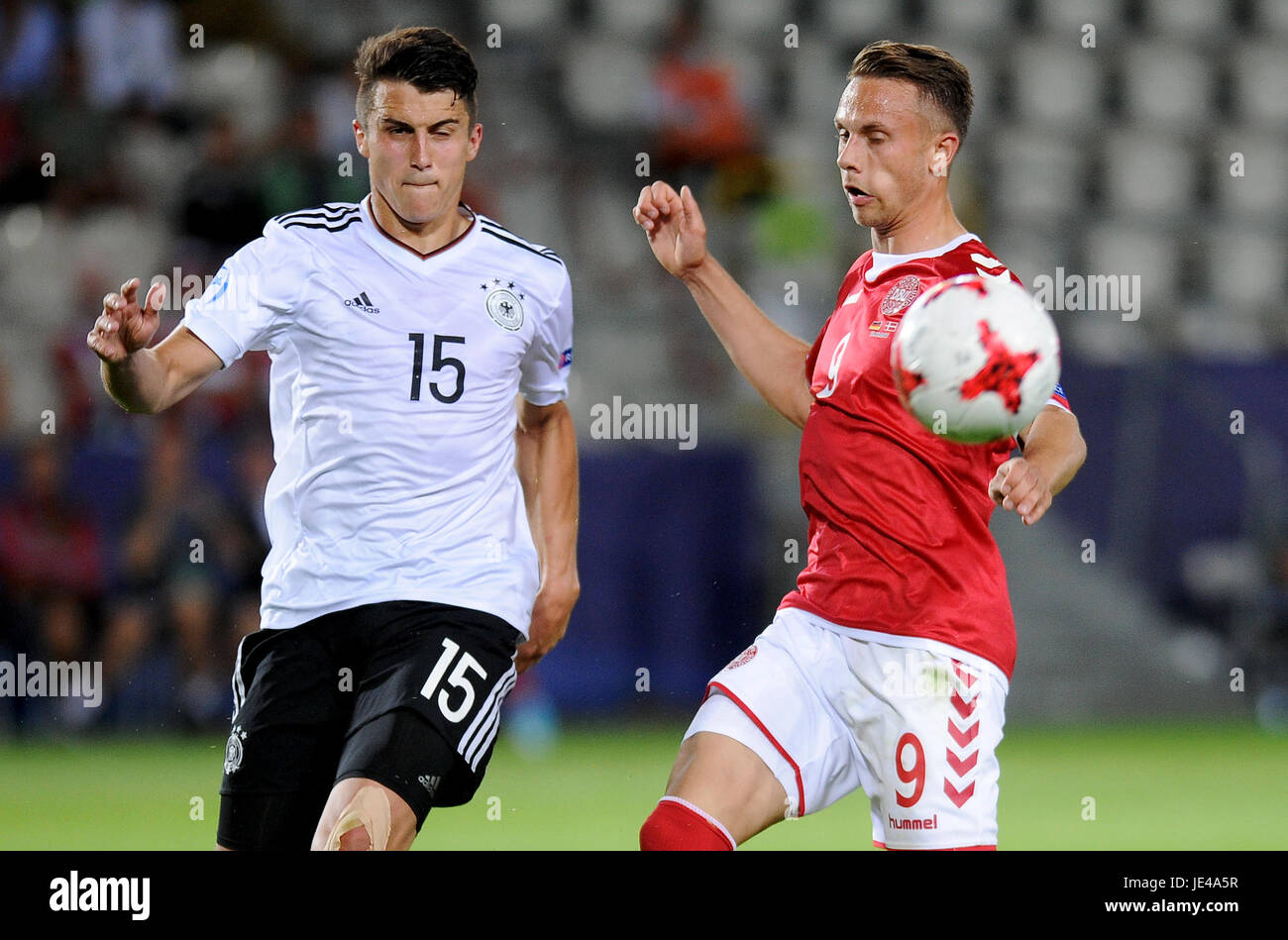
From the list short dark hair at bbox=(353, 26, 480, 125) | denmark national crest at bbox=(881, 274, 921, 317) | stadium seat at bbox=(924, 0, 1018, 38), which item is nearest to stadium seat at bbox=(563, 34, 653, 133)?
stadium seat at bbox=(924, 0, 1018, 38)

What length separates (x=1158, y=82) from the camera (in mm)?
13562

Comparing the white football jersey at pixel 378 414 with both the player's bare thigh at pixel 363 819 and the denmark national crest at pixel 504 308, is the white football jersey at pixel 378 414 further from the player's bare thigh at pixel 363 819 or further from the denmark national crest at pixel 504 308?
the player's bare thigh at pixel 363 819

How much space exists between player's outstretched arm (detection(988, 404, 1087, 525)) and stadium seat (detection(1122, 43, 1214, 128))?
34.2 feet

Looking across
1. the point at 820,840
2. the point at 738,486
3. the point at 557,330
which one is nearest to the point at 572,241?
the point at 738,486

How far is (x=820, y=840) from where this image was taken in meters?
6.85

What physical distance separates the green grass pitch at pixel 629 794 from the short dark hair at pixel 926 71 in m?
3.47

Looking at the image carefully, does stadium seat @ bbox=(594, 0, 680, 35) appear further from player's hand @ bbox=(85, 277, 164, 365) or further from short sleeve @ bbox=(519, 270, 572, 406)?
player's hand @ bbox=(85, 277, 164, 365)

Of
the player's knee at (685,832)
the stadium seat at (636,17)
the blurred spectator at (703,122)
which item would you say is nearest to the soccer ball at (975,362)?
the player's knee at (685,832)

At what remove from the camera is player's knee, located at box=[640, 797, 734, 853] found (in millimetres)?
3699

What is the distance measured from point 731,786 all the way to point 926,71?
5.92 feet

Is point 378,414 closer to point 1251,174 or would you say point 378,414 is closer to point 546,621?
point 546,621

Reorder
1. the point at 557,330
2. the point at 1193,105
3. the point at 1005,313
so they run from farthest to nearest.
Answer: the point at 1193,105 < the point at 557,330 < the point at 1005,313
